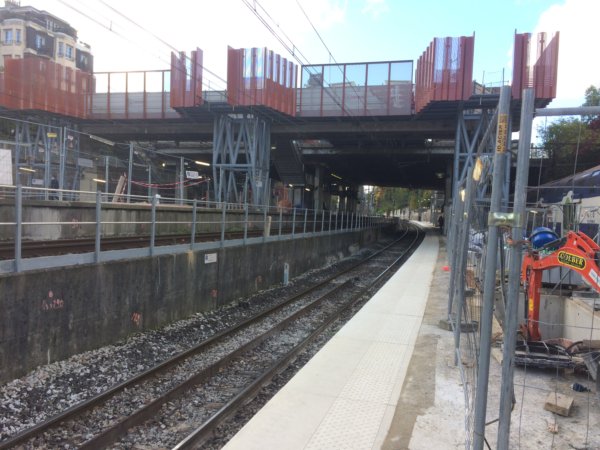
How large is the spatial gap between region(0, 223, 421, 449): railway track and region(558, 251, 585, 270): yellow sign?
402 cm

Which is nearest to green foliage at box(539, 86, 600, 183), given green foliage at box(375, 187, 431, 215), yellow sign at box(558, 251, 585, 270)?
yellow sign at box(558, 251, 585, 270)

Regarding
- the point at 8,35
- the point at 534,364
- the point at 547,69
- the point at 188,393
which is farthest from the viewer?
the point at 8,35

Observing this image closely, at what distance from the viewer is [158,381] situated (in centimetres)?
594

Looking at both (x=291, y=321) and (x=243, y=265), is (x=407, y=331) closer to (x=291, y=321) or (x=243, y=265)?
(x=291, y=321)

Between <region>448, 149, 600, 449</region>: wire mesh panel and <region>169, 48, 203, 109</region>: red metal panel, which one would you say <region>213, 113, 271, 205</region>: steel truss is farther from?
<region>448, 149, 600, 449</region>: wire mesh panel

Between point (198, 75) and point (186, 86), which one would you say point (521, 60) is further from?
point (186, 86)

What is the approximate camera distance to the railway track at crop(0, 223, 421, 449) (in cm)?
444

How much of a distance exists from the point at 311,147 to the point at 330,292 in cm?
2299

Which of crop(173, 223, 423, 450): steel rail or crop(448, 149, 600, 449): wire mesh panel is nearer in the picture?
crop(448, 149, 600, 449): wire mesh panel

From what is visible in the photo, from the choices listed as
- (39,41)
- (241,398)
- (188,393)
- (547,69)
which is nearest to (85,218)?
(188,393)

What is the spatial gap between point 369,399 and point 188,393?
2.50 meters

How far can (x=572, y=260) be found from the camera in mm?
4957

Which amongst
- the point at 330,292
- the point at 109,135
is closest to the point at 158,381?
the point at 330,292

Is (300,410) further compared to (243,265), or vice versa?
(243,265)
